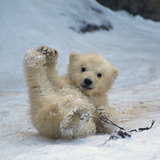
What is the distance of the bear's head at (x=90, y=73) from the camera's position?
406 centimetres

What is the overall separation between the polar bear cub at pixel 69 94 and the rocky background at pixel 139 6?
7.79m

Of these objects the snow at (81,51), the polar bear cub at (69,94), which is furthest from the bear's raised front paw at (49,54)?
the snow at (81,51)

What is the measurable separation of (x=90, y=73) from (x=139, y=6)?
8644 mm

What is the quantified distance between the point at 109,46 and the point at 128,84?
2.42 meters

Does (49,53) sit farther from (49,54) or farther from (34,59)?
(34,59)

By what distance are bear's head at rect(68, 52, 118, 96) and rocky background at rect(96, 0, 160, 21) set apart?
7726mm

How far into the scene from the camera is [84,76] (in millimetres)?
4051

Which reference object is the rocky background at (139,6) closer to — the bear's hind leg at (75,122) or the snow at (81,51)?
the snow at (81,51)

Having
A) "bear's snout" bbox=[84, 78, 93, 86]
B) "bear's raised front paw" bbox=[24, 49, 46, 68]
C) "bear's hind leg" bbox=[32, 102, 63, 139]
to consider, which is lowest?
"bear's hind leg" bbox=[32, 102, 63, 139]

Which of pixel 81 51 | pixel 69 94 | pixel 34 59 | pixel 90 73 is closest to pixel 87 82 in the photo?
pixel 90 73

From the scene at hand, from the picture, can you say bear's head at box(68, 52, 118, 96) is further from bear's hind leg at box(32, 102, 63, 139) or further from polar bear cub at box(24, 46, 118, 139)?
bear's hind leg at box(32, 102, 63, 139)

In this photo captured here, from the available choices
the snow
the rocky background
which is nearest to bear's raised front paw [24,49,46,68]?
the snow

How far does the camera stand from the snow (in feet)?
8.48

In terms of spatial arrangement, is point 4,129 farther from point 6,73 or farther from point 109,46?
point 109,46
